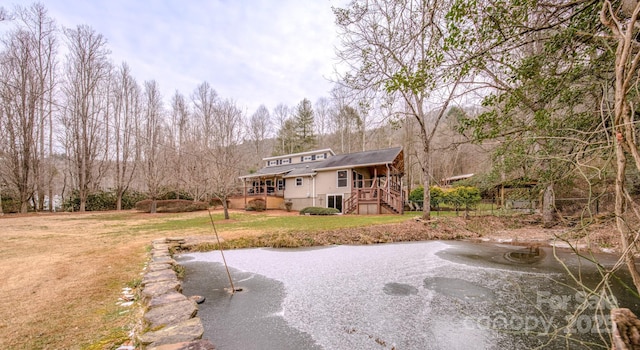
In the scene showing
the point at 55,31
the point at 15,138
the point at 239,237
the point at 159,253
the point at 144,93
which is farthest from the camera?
the point at 144,93

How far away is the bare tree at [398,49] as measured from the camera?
3654 millimetres

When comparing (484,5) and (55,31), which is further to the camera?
(55,31)

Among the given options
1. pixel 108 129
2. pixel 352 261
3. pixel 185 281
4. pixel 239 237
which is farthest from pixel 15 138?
pixel 352 261

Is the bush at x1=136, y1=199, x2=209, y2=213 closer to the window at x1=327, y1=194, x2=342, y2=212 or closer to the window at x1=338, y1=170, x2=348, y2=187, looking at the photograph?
the window at x1=327, y1=194, x2=342, y2=212

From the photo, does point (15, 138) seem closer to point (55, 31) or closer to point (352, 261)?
point (55, 31)

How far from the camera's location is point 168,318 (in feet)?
8.23

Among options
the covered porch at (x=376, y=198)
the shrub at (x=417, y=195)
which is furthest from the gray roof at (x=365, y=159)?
the shrub at (x=417, y=195)

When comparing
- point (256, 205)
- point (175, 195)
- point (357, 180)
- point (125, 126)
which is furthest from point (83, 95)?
point (357, 180)

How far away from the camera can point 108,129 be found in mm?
23188

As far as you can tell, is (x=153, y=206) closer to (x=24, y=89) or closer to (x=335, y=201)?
(x=24, y=89)

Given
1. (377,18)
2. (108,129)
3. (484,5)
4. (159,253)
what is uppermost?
(108,129)

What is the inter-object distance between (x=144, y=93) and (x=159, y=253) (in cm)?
2505

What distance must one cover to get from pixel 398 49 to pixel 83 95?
2651cm

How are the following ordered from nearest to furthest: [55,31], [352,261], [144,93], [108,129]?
1. [352,261]
2. [55,31]
3. [108,129]
4. [144,93]
